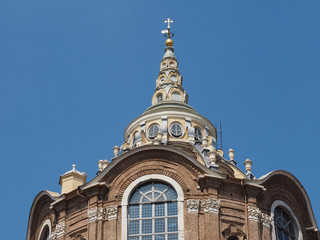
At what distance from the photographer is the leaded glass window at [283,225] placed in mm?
55094

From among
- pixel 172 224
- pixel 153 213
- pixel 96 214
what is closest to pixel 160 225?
pixel 172 224

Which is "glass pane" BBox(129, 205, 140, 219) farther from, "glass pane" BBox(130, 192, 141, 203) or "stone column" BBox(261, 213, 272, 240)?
"stone column" BBox(261, 213, 272, 240)

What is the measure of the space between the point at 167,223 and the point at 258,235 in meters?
5.98

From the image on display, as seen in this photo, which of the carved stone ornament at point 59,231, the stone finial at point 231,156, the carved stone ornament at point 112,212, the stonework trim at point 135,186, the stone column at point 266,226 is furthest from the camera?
the stone finial at point 231,156

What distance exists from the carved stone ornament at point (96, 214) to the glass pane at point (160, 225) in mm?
3617

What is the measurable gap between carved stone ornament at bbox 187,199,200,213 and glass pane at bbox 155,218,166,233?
190cm

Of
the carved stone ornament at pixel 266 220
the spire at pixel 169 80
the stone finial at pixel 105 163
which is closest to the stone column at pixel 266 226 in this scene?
the carved stone ornament at pixel 266 220

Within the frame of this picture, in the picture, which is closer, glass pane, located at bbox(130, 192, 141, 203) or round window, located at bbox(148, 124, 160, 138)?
glass pane, located at bbox(130, 192, 141, 203)

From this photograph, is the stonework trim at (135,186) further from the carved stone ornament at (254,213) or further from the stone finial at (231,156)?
the stone finial at (231,156)

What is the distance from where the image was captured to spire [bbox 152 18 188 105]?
70.7 metres

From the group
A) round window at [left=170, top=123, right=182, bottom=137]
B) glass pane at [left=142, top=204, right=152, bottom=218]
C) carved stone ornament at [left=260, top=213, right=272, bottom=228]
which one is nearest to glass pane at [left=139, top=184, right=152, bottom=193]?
glass pane at [left=142, top=204, right=152, bottom=218]

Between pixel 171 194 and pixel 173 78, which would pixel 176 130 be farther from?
pixel 171 194

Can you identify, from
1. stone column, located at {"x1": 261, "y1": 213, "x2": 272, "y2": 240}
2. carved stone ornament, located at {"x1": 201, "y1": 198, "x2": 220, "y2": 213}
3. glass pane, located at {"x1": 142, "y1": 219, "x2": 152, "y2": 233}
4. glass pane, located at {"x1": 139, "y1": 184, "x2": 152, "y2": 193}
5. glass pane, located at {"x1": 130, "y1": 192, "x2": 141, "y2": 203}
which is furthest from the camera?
glass pane, located at {"x1": 139, "y1": 184, "x2": 152, "y2": 193}

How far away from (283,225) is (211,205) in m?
6.42
